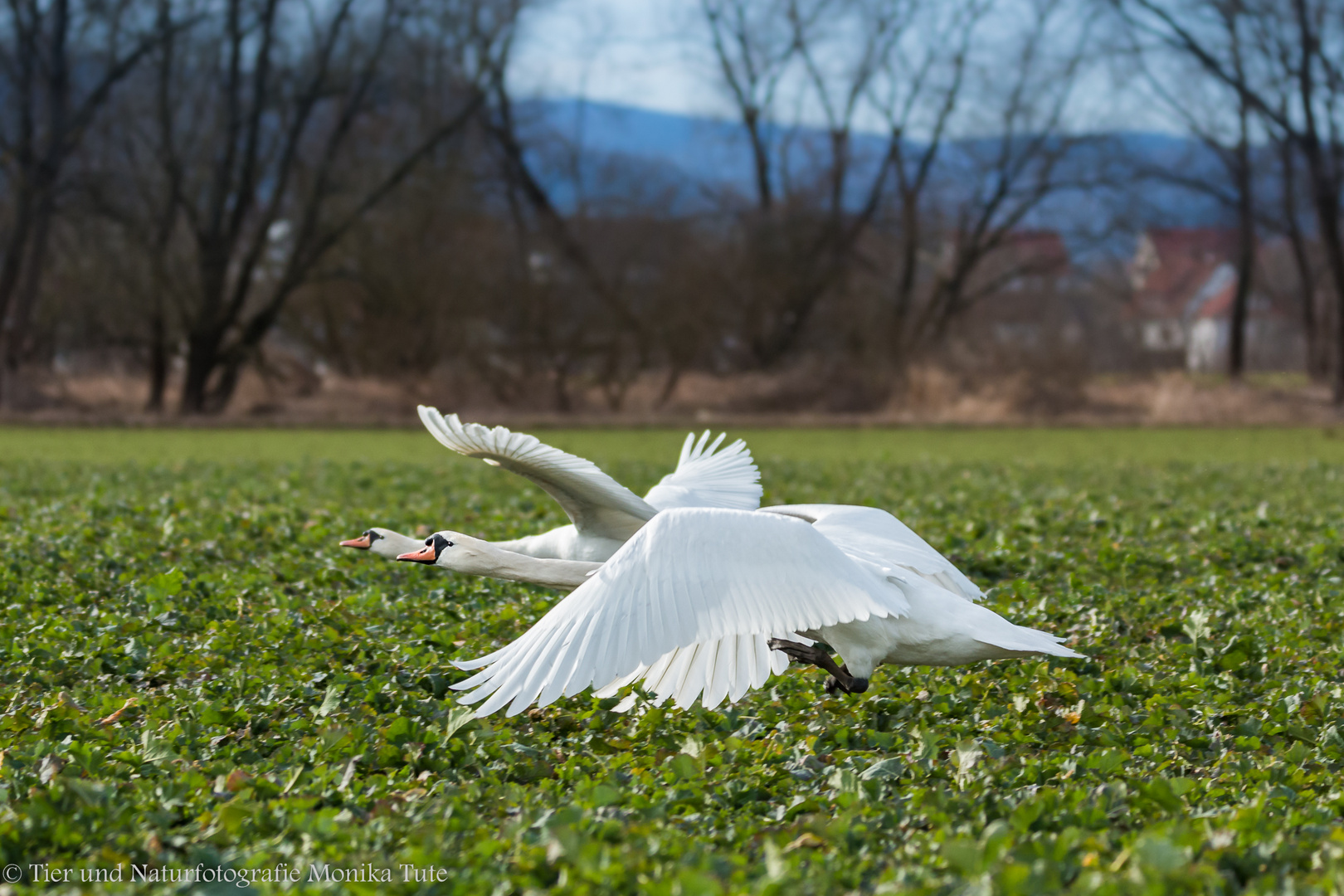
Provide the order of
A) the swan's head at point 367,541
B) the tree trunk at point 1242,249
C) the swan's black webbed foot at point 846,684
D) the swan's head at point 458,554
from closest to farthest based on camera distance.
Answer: the swan's black webbed foot at point 846,684
the swan's head at point 458,554
the swan's head at point 367,541
the tree trunk at point 1242,249

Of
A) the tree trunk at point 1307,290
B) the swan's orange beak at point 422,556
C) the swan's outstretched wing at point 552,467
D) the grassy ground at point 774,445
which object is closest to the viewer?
the swan's outstretched wing at point 552,467

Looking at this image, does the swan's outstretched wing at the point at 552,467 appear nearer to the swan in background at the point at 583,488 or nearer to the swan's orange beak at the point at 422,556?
the swan in background at the point at 583,488

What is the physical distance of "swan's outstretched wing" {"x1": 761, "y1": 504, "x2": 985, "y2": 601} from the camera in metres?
4.68

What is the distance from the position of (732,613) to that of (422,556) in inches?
67.6

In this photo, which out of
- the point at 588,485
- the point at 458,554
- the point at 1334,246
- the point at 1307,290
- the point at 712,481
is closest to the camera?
the point at 588,485

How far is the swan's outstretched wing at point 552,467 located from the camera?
15.7ft

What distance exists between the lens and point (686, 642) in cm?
385

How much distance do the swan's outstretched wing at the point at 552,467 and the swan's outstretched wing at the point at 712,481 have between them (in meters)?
0.43

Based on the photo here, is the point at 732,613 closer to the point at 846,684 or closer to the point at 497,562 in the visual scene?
the point at 846,684

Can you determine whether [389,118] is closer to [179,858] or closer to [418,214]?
[418,214]

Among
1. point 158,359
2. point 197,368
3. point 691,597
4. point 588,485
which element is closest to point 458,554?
point 588,485

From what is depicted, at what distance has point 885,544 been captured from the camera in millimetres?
4789

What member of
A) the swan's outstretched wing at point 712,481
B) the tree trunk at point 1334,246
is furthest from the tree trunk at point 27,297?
the tree trunk at point 1334,246

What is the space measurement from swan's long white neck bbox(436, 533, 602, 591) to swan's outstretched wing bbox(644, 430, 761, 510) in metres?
0.71
